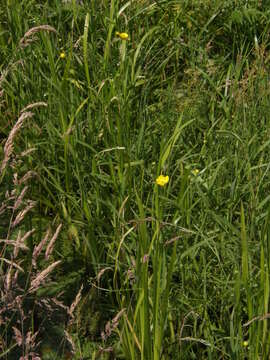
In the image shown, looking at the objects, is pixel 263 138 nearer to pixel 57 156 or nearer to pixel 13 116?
pixel 57 156

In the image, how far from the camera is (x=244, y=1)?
11.5 ft

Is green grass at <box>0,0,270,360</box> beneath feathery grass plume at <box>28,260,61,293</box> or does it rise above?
beneath

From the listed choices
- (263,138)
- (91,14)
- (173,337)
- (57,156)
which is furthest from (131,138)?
(173,337)

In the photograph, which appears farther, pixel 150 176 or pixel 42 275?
pixel 150 176

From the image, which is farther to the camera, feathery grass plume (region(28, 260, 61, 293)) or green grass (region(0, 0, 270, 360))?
green grass (region(0, 0, 270, 360))

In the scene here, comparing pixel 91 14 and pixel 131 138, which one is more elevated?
pixel 91 14

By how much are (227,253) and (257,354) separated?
1.29 feet

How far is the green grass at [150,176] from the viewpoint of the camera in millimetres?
2006

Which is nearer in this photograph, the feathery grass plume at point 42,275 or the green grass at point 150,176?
the feathery grass plume at point 42,275

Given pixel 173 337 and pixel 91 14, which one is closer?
pixel 173 337

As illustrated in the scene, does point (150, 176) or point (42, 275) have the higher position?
point (42, 275)

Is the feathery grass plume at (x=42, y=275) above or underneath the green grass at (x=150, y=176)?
above

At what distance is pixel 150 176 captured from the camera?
2.61 m

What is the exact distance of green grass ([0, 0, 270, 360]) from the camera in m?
2.01
